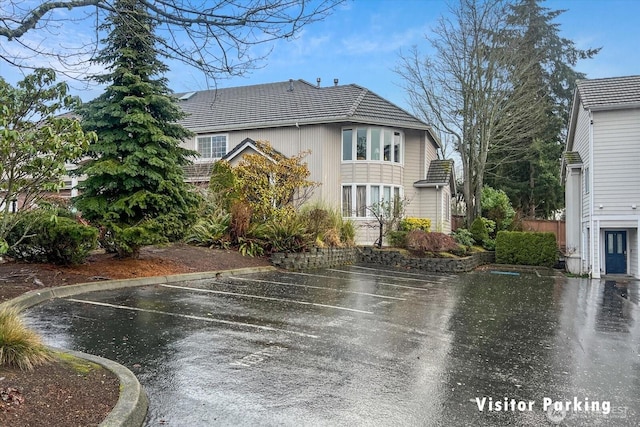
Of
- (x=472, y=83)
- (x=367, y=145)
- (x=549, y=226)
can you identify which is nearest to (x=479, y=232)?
(x=549, y=226)

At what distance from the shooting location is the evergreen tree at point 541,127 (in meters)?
30.8

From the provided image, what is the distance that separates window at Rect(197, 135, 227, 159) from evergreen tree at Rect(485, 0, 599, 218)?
671 inches

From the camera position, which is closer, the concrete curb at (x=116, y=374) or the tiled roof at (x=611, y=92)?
the concrete curb at (x=116, y=374)

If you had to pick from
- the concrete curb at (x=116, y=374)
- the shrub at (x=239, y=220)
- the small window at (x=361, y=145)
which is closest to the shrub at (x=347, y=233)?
the small window at (x=361, y=145)

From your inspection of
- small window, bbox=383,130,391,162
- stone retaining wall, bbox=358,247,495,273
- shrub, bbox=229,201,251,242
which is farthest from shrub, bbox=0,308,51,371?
small window, bbox=383,130,391,162

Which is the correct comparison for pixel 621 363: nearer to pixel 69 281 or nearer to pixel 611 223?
pixel 69 281

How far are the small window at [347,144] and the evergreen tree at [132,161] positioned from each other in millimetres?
10490

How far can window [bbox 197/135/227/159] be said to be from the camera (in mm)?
23438

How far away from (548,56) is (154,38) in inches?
1547

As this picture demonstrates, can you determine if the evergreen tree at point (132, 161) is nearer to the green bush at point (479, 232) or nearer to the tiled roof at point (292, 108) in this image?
the tiled roof at point (292, 108)

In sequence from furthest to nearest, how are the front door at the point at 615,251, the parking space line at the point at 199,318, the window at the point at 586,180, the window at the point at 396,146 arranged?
1. the window at the point at 396,146
2. the window at the point at 586,180
3. the front door at the point at 615,251
4. the parking space line at the point at 199,318

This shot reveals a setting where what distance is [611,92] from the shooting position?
16812 mm

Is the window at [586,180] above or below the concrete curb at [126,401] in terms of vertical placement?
above

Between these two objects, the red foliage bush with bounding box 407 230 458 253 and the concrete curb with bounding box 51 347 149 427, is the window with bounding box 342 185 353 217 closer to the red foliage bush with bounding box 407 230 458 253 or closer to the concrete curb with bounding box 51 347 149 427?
the red foliage bush with bounding box 407 230 458 253
